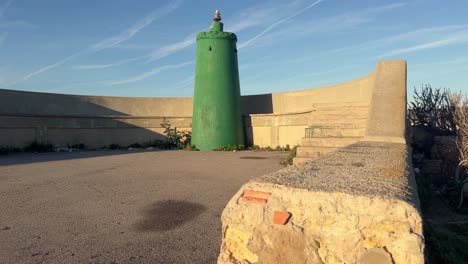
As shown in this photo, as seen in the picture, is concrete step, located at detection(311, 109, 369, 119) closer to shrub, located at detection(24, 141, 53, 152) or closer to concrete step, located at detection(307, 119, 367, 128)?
concrete step, located at detection(307, 119, 367, 128)

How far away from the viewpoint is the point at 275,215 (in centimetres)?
208

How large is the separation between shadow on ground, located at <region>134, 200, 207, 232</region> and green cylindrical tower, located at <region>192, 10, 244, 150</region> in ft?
29.0

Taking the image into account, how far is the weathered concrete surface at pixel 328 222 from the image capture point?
1.77m

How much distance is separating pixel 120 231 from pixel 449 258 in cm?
337

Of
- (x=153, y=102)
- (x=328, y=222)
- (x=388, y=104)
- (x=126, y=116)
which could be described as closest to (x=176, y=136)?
(x=126, y=116)

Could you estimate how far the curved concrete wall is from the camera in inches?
493

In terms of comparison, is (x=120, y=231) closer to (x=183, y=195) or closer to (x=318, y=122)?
(x=183, y=195)

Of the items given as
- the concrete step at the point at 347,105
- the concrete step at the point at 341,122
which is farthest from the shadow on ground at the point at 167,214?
the concrete step at the point at 347,105

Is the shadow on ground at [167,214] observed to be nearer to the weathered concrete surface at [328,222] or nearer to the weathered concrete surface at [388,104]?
the weathered concrete surface at [328,222]

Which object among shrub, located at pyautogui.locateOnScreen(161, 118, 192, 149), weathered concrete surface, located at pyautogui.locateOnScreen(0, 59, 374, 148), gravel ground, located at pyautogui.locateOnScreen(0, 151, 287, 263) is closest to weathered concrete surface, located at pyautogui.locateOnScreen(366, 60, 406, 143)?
gravel ground, located at pyautogui.locateOnScreen(0, 151, 287, 263)

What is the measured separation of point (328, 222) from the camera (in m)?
1.93

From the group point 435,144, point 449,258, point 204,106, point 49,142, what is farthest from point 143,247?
point 49,142

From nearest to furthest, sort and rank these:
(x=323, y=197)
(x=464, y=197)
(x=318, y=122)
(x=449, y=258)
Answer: (x=323, y=197) → (x=449, y=258) → (x=464, y=197) → (x=318, y=122)

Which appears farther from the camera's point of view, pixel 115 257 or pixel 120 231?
pixel 120 231
